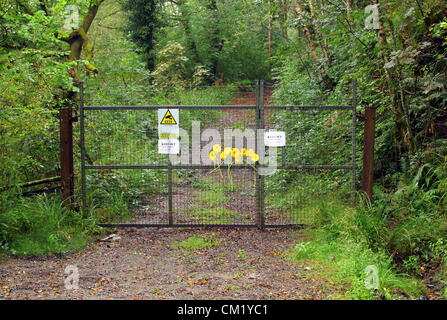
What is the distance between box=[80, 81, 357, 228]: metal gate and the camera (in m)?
7.54

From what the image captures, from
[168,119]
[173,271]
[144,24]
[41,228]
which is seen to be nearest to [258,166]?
[168,119]

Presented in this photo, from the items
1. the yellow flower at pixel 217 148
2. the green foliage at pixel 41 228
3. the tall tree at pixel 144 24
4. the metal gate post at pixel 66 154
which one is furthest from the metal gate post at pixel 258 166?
the tall tree at pixel 144 24

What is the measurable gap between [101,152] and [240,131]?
2.29m

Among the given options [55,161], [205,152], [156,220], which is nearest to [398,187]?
[205,152]

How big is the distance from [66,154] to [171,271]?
109 inches

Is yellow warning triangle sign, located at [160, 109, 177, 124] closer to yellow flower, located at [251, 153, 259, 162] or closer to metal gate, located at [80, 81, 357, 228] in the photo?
metal gate, located at [80, 81, 357, 228]

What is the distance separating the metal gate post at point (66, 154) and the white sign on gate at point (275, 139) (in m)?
3.02

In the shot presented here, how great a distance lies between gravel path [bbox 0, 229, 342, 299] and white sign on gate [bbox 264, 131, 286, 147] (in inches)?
54.1

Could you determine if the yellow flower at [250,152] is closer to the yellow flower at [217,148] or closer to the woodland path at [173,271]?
the yellow flower at [217,148]

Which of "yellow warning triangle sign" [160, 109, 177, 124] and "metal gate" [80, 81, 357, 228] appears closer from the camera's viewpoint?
"yellow warning triangle sign" [160, 109, 177, 124]

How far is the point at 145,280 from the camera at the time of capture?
5625mm

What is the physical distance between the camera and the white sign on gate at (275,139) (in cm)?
738

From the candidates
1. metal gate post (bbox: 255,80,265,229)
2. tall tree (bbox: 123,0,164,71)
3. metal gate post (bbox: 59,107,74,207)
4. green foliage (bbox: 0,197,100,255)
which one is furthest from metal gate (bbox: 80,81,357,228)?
tall tree (bbox: 123,0,164,71)

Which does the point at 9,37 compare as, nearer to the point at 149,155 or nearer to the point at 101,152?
the point at 101,152
